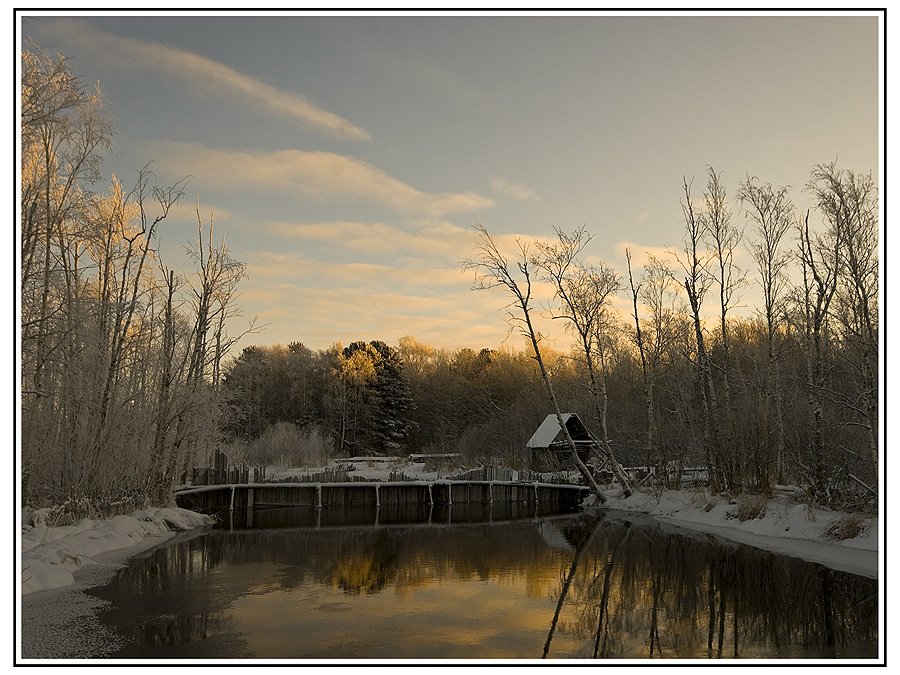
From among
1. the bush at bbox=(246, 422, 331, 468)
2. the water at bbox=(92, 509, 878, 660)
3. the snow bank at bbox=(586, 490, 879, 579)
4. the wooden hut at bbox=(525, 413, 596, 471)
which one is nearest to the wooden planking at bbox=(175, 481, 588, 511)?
the wooden hut at bbox=(525, 413, 596, 471)

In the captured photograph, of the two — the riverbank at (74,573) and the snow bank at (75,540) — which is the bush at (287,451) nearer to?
the snow bank at (75,540)

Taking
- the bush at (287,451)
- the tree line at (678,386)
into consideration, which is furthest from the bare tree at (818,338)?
the bush at (287,451)

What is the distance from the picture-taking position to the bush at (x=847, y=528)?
585 inches

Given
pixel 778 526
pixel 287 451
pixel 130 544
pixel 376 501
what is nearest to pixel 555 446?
pixel 376 501

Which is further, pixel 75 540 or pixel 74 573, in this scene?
pixel 75 540

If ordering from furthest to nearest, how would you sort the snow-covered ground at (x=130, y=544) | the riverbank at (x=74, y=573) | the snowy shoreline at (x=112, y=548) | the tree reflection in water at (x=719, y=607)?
1. the snow-covered ground at (x=130, y=544)
2. the snowy shoreline at (x=112, y=548)
3. the tree reflection in water at (x=719, y=607)
4. the riverbank at (x=74, y=573)

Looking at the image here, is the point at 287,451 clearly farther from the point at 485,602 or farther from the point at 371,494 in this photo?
the point at 485,602

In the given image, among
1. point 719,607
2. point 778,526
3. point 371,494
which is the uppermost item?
point 719,607

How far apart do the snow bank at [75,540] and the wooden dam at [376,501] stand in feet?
12.3

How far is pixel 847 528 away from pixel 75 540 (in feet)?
54.6

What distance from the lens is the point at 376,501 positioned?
3023cm
